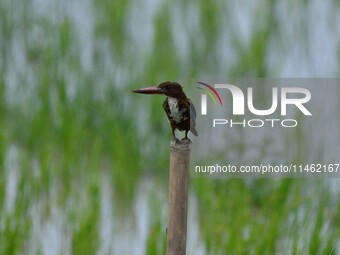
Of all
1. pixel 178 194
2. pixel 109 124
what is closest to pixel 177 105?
pixel 178 194

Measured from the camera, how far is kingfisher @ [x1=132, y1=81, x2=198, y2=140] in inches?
87.4

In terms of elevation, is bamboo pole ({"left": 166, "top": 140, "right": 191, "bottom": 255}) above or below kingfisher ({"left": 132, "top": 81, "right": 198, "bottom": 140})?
below

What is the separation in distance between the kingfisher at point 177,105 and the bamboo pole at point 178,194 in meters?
0.06

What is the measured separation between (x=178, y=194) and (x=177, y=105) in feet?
0.93

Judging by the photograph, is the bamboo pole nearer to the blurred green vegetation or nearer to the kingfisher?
the kingfisher

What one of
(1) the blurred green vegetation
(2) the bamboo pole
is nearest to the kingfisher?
(2) the bamboo pole

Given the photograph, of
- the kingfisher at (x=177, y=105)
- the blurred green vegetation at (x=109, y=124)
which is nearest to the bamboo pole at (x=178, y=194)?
the kingfisher at (x=177, y=105)

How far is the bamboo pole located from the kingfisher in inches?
2.4

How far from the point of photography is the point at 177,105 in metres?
2.24

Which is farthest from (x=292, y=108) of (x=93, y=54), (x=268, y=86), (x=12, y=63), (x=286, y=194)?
(x=12, y=63)

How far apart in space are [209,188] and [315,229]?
0.64 m

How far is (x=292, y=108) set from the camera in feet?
12.7

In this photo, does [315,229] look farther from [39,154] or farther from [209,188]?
[39,154]

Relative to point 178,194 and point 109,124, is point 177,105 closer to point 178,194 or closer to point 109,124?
point 178,194
